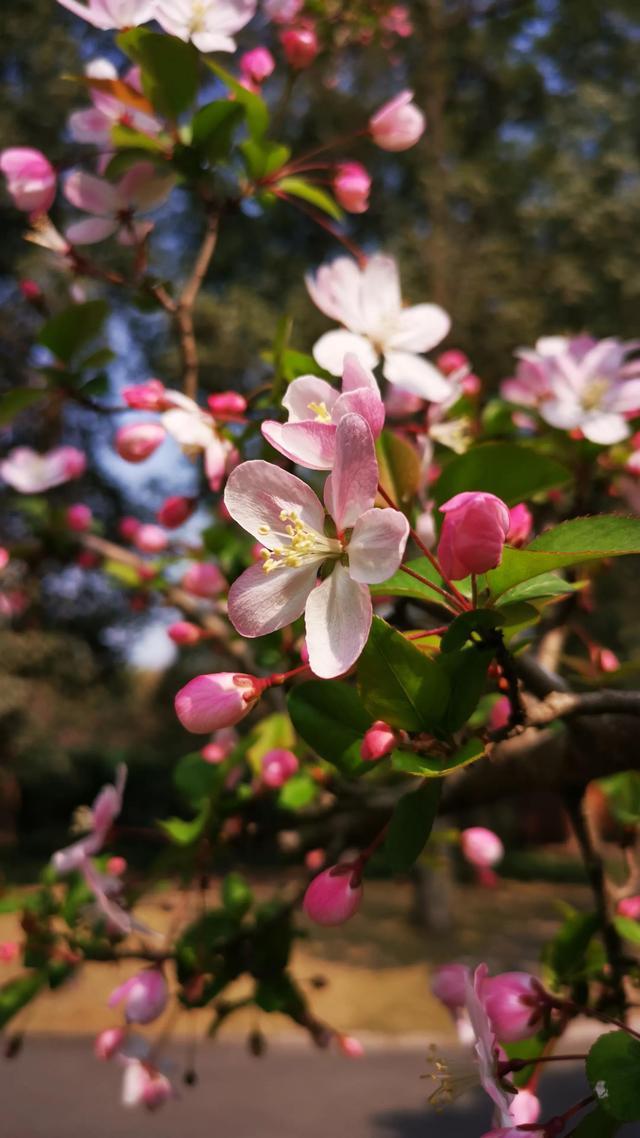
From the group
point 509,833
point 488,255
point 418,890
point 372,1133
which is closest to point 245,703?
point 372,1133

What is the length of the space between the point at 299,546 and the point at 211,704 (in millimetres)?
111

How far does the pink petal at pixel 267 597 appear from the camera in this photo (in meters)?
0.52

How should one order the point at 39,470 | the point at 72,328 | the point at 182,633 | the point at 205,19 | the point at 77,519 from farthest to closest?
the point at 77,519 → the point at 39,470 → the point at 182,633 → the point at 72,328 → the point at 205,19

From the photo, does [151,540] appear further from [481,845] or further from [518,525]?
[518,525]

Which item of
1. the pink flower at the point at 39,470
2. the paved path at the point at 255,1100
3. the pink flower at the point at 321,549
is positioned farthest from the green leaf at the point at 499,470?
the paved path at the point at 255,1100

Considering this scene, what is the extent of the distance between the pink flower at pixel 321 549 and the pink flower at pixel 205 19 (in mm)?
516

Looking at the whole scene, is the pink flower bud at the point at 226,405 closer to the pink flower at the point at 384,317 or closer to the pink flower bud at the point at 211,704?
the pink flower at the point at 384,317

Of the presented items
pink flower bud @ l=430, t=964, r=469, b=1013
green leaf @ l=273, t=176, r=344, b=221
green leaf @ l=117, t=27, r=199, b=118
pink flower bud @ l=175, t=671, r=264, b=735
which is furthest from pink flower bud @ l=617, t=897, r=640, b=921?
green leaf @ l=117, t=27, r=199, b=118

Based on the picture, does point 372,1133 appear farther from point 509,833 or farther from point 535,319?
point 509,833

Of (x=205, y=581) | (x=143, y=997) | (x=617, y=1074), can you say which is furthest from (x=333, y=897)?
(x=205, y=581)

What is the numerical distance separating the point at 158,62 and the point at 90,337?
304 mm

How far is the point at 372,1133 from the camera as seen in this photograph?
160 inches

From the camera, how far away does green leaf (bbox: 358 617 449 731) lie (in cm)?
54

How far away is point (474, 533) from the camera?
0.49m
